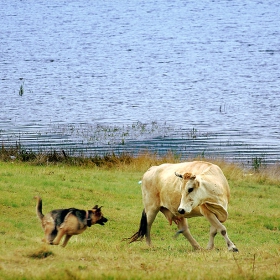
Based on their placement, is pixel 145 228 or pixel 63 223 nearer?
pixel 63 223

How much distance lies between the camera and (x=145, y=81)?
57.6m

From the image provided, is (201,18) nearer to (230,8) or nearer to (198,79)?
(230,8)

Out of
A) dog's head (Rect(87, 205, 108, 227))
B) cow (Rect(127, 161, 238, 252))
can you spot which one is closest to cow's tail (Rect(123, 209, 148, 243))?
cow (Rect(127, 161, 238, 252))

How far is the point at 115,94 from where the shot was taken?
5131 cm

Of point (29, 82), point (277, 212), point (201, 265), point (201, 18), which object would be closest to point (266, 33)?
point (201, 18)

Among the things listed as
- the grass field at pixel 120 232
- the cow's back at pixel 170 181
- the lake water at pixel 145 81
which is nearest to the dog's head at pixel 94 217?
the grass field at pixel 120 232

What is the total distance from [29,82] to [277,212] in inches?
1506

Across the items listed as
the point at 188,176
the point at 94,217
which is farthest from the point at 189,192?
the point at 94,217

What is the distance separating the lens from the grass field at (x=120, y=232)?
437 inches

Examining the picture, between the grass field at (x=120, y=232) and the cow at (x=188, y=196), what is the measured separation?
49cm

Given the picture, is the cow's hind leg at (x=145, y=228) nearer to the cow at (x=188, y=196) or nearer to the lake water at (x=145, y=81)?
the cow at (x=188, y=196)

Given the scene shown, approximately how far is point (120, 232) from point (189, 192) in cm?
378

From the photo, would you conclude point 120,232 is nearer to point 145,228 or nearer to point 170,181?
point 145,228

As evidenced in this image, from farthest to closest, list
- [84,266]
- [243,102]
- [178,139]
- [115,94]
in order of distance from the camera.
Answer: [115,94]
[243,102]
[178,139]
[84,266]
